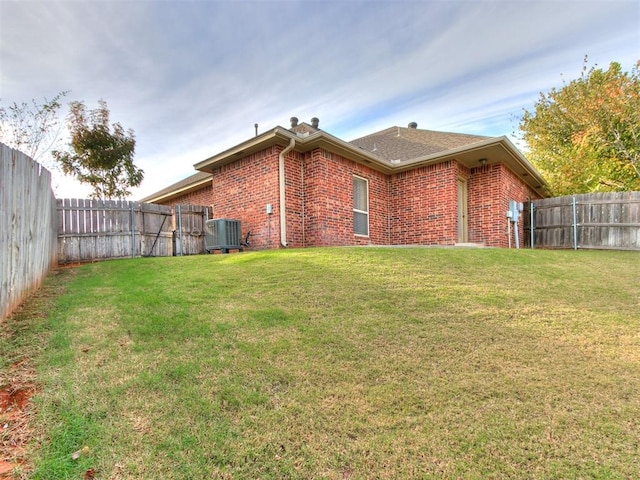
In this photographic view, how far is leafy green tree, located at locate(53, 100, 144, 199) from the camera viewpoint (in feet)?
47.3

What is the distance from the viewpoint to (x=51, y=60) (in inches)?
387

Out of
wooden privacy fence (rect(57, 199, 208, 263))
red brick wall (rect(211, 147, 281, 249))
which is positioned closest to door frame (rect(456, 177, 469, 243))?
red brick wall (rect(211, 147, 281, 249))

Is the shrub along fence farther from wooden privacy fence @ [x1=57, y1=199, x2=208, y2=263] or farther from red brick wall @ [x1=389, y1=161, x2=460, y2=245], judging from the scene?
red brick wall @ [x1=389, y1=161, x2=460, y2=245]

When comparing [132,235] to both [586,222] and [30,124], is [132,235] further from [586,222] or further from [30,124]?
[586,222]

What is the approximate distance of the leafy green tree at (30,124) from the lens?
40.2ft

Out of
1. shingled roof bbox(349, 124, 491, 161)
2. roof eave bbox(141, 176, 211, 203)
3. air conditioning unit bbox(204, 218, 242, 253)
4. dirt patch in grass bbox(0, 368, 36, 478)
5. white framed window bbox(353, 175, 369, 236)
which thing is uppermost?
shingled roof bbox(349, 124, 491, 161)

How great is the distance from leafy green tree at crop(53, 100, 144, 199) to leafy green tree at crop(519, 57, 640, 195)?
2037 cm

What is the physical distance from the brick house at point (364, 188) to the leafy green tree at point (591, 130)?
4.93m

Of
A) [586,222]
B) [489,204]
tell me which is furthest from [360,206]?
[586,222]

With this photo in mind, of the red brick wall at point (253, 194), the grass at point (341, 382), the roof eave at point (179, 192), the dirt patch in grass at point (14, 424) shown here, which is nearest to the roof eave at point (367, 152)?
the red brick wall at point (253, 194)

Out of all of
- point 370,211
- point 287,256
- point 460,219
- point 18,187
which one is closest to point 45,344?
point 18,187

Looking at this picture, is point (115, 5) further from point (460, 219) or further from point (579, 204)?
point (579, 204)

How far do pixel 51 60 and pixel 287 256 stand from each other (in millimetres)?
9948

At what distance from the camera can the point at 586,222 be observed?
11422 mm
